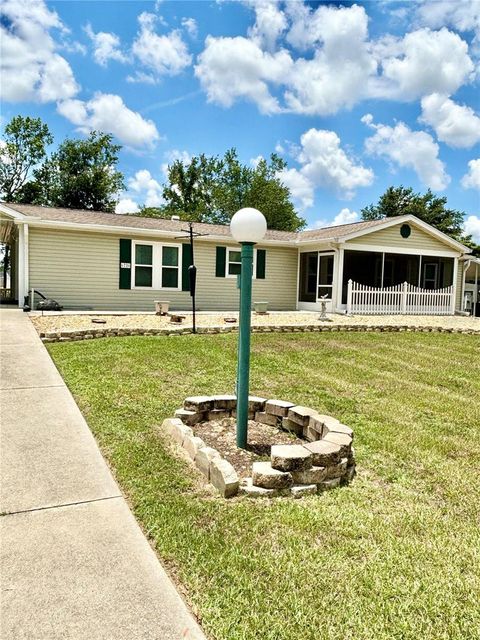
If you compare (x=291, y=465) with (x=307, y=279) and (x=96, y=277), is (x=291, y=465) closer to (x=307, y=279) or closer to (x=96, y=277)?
(x=96, y=277)

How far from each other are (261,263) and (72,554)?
1411 cm

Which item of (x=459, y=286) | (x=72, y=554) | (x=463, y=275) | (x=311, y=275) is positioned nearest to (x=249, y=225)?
(x=72, y=554)

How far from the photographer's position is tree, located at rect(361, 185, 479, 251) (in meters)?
41.0

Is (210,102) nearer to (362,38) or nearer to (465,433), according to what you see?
(362,38)

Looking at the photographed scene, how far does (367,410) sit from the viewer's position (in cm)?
455

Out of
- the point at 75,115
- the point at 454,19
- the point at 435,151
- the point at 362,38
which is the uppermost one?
the point at 75,115

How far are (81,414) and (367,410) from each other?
2773 millimetres

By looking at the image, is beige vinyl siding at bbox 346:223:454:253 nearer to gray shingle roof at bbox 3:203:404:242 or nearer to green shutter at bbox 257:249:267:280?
gray shingle roof at bbox 3:203:404:242

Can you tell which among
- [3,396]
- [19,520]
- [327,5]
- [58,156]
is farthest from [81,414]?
[58,156]

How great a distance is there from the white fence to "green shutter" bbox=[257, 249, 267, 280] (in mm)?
3106

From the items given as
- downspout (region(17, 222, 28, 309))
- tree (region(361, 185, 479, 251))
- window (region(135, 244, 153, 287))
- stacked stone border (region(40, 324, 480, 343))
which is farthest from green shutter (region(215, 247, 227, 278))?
tree (region(361, 185, 479, 251))

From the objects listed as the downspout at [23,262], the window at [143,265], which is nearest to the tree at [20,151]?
the downspout at [23,262]

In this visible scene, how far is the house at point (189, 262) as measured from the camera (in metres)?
12.9

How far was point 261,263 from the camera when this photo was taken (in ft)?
51.7
